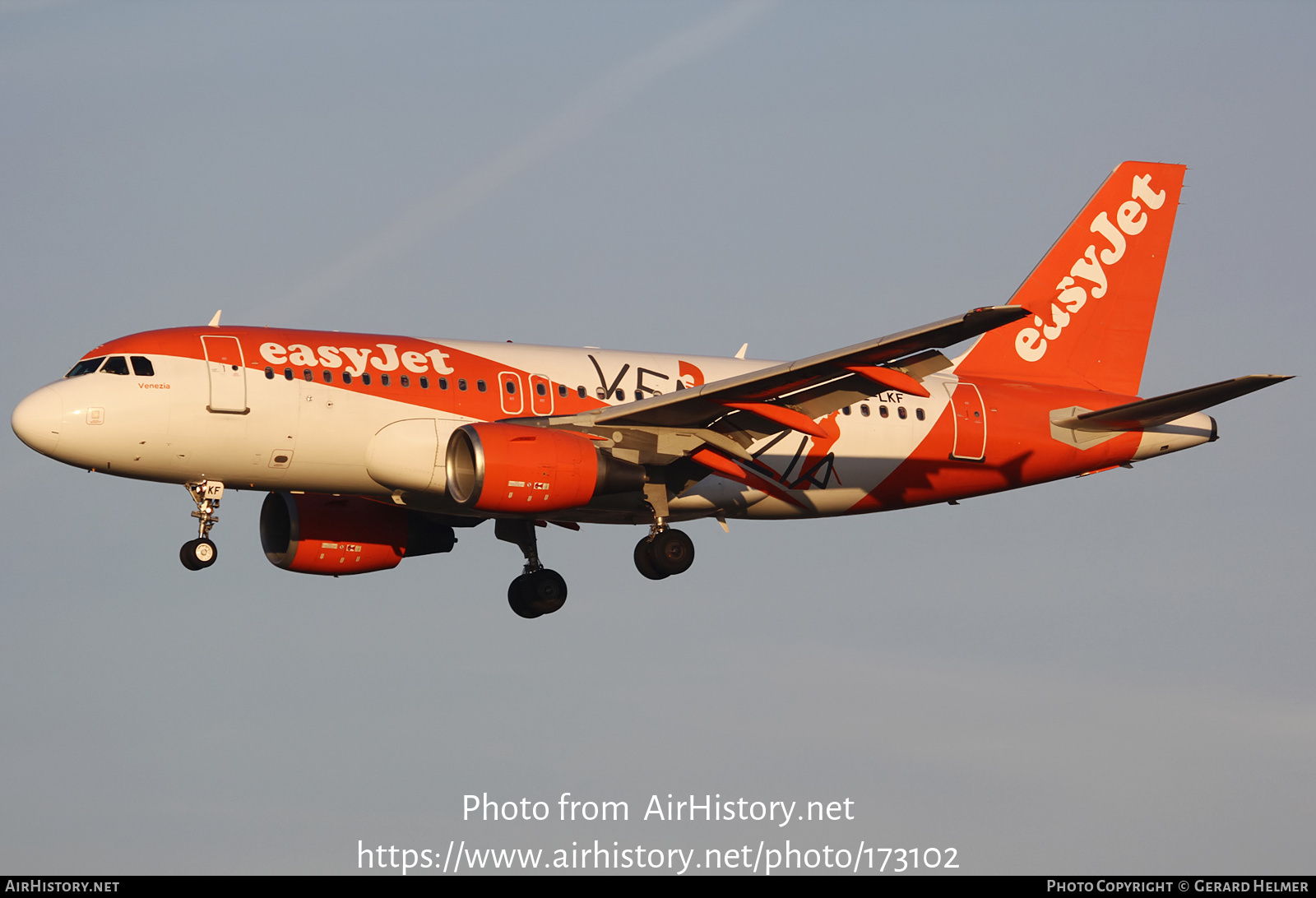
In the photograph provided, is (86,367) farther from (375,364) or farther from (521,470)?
(521,470)

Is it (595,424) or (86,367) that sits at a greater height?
(595,424)

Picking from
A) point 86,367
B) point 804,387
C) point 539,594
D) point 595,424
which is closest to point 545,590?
point 539,594

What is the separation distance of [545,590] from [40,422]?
12.8m

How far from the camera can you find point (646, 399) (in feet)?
117

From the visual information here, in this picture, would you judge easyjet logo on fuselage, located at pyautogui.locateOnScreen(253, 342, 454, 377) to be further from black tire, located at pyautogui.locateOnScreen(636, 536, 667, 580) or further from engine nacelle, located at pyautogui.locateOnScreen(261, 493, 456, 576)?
black tire, located at pyautogui.locateOnScreen(636, 536, 667, 580)

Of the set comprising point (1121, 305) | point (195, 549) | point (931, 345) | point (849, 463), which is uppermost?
point (1121, 305)

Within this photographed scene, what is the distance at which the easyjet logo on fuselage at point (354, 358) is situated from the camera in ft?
116

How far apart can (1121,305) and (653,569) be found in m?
14.8

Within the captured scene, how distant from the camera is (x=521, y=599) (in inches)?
1657

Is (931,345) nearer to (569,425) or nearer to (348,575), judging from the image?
(569,425)

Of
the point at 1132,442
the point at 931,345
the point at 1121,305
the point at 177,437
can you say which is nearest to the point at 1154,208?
A: the point at 1121,305

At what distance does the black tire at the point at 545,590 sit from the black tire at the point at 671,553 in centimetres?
512

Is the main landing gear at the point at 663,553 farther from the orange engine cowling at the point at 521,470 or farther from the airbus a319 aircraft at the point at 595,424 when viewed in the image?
the orange engine cowling at the point at 521,470

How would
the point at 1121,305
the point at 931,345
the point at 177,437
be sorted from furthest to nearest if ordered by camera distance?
the point at 1121,305 < the point at 177,437 < the point at 931,345
